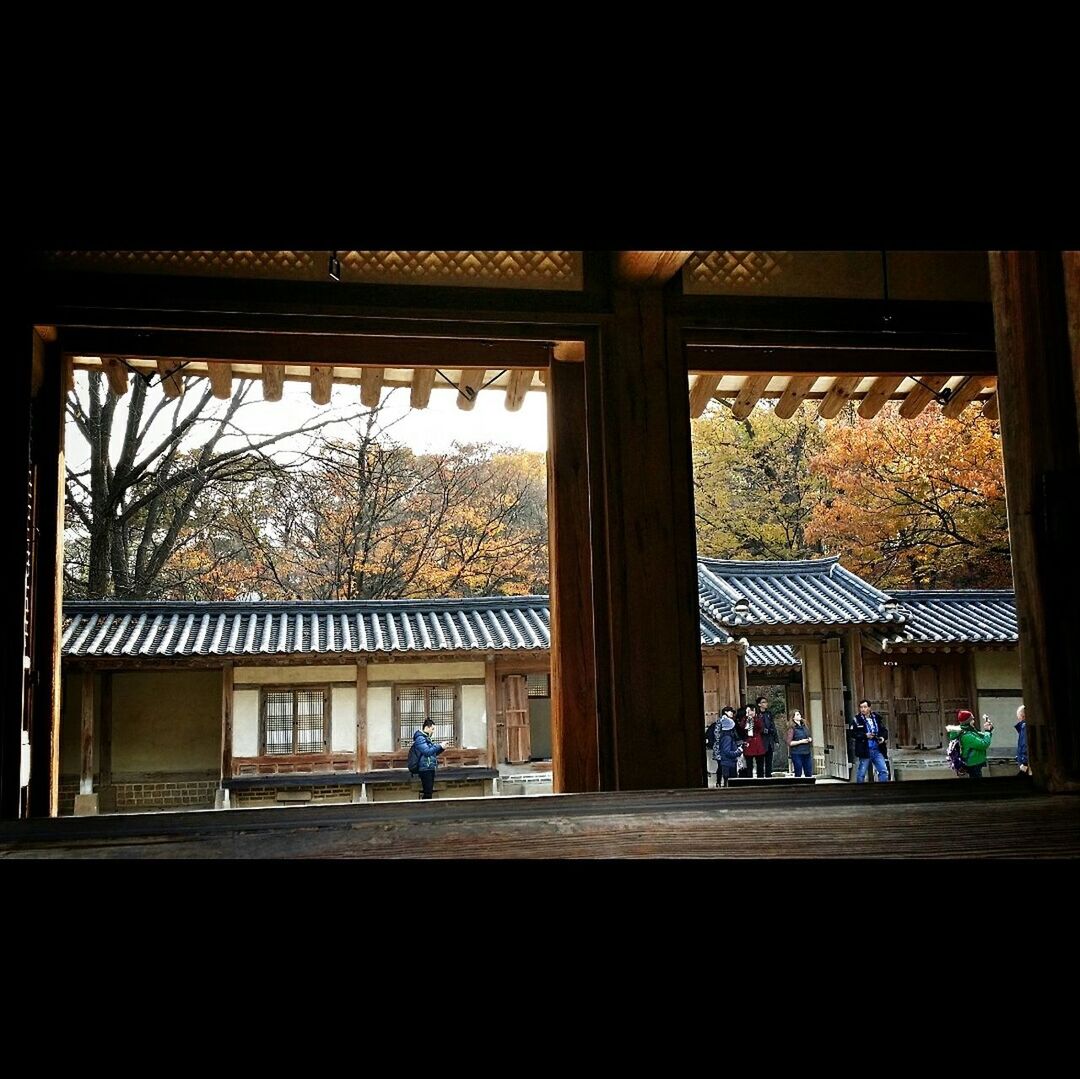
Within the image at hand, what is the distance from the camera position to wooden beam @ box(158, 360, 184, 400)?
16.8 ft

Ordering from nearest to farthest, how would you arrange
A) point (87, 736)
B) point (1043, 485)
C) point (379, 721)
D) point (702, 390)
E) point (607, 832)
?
point (607, 832)
point (1043, 485)
point (702, 390)
point (87, 736)
point (379, 721)

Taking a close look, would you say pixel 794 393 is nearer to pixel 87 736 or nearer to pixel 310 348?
pixel 310 348

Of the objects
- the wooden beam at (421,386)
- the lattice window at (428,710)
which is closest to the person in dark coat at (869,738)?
the lattice window at (428,710)

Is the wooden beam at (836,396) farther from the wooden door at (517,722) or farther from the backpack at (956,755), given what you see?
the wooden door at (517,722)

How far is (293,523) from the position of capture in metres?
20.6

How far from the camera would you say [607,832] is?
32.0 inches

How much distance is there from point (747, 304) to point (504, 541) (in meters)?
16.5

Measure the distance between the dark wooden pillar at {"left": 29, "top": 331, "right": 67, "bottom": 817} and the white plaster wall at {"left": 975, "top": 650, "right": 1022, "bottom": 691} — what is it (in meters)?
15.9

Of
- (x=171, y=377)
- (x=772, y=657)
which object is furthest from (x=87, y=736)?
(x=772, y=657)

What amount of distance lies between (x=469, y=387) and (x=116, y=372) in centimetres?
186

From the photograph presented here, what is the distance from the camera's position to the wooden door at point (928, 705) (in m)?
16.9
